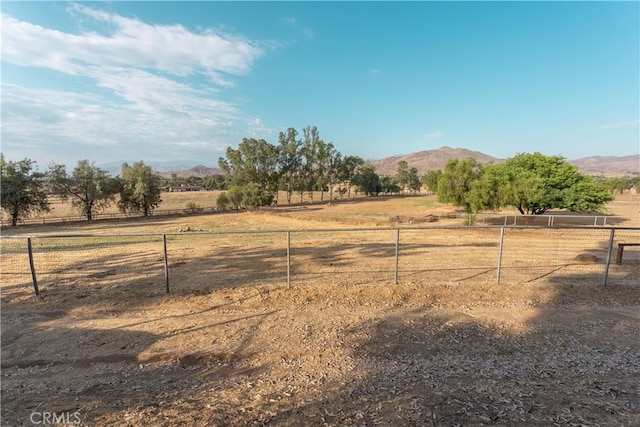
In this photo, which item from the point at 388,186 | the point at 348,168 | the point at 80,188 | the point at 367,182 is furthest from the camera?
the point at 388,186

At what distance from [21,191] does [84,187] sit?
7.59 meters

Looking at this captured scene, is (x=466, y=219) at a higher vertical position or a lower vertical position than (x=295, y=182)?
lower

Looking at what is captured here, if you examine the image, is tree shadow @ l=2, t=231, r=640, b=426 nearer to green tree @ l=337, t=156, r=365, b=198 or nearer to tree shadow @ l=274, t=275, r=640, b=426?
tree shadow @ l=274, t=275, r=640, b=426

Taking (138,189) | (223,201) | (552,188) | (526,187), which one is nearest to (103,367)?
(526,187)

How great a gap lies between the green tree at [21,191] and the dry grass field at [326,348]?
36.7 metres

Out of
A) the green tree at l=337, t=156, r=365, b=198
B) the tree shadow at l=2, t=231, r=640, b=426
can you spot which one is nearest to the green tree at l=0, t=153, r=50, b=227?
the tree shadow at l=2, t=231, r=640, b=426

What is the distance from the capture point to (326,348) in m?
5.12

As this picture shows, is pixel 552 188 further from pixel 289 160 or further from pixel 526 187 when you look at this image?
pixel 289 160

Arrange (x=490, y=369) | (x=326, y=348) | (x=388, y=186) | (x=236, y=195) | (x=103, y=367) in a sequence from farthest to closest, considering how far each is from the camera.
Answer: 1. (x=388, y=186)
2. (x=236, y=195)
3. (x=326, y=348)
4. (x=103, y=367)
5. (x=490, y=369)

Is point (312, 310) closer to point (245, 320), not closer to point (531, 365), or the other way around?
point (245, 320)

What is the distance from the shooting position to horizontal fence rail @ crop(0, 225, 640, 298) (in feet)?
28.8

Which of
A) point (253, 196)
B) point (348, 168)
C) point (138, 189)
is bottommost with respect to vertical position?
point (253, 196)

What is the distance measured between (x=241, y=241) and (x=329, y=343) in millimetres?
14204

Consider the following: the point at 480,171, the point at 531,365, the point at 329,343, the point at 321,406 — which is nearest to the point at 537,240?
the point at 480,171
